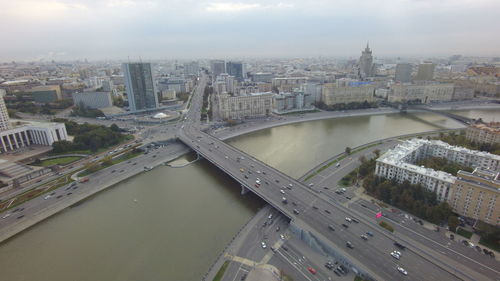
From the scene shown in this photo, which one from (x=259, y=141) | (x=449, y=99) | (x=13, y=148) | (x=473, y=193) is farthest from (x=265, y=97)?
(x=449, y=99)

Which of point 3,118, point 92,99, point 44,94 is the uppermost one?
point 44,94

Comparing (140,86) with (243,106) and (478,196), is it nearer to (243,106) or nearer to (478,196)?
(243,106)

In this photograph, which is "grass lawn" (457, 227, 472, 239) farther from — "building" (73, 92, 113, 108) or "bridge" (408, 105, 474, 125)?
"building" (73, 92, 113, 108)

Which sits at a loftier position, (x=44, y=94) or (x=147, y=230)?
(x=44, y=94)

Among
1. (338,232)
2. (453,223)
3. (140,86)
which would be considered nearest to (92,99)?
(140,86)

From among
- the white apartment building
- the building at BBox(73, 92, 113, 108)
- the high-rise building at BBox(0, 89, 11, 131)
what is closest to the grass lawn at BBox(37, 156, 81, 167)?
the high-rise building at BBox(0, 89, 11, 131)

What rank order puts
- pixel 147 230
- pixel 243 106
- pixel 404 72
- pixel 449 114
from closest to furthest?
1. pixel 147 230
2. pixel 449 114
3. pixel 243 106
4. pixel 404 72

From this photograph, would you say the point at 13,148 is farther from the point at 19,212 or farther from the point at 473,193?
the point at 473,193
